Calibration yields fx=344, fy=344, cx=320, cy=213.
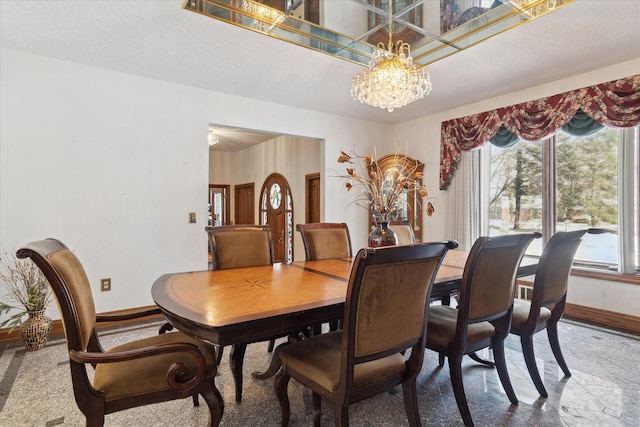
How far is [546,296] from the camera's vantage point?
216 cm

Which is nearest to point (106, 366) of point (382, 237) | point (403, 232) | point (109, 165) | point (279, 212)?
point (382, 237)

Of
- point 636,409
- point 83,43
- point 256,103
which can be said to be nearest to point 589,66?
point 636,409

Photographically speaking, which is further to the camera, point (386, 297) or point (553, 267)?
point (553, 267)

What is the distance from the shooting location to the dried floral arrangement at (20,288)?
2.84m

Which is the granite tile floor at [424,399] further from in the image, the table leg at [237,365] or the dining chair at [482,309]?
the dining chair at [482,309]

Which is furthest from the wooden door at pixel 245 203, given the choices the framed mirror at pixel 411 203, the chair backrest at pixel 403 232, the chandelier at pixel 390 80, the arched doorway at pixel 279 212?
the chandelier at pixel 390 80

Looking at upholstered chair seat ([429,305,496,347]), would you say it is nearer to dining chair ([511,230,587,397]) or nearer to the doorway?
dining chair ([511,230,587,397])

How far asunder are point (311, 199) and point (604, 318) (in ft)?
13.9

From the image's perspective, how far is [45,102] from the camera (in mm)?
3148

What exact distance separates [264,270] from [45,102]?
2.68 m

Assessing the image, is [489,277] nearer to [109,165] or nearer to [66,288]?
[66,288]

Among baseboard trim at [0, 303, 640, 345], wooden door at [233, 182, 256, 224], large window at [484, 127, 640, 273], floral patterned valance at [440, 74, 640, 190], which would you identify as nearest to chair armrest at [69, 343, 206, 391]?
baseboard trim at [0, 303, 640, 345]

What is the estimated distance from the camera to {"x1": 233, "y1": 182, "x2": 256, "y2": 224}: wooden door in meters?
7.99

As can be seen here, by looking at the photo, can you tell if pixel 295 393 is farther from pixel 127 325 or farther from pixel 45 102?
pixel 45 102
